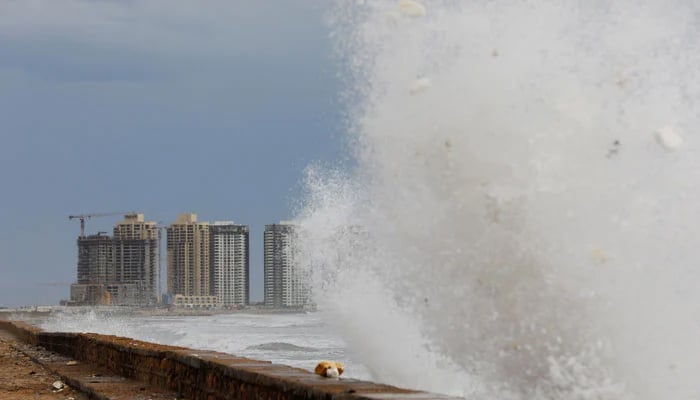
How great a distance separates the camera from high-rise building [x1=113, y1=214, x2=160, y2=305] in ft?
608

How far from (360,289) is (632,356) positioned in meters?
8.74

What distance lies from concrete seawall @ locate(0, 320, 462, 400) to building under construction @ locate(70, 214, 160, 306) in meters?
175

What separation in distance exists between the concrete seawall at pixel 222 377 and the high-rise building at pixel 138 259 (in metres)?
177

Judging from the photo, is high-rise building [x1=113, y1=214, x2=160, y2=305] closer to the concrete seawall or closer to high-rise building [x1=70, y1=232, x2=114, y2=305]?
high-rise building [x1=70, y1=232, x2=114, y2=305]

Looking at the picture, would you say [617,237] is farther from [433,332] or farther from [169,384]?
[169,384]

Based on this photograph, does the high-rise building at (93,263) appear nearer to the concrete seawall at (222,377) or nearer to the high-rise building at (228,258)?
the high-rise building at (228,258)

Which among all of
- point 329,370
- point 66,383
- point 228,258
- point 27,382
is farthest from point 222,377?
point 228,258

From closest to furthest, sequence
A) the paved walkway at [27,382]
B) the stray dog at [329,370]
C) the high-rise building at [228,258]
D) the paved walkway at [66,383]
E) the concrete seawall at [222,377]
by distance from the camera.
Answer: the concrete seawall at [222,377]
the stray dog at [329,370]
the paved walkway at [66,383]
the paved walkway at [27,382]
the high-rise building at [228,258]

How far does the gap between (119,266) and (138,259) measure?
3349 mm

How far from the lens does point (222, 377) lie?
265 inches

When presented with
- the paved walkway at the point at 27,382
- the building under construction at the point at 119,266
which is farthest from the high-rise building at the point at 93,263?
the paved walkway at the point at 27,382

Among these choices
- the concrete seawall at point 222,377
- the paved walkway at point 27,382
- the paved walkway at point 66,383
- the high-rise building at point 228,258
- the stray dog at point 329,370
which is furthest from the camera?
the high-rise building at point 228,258

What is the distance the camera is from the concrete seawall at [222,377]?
514 cm

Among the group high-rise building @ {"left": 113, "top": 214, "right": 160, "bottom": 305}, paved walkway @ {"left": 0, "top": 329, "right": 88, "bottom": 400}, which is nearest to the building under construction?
high-rise building @ {"left": 113, "top": 214, "right": 160, "bottom": 305}
